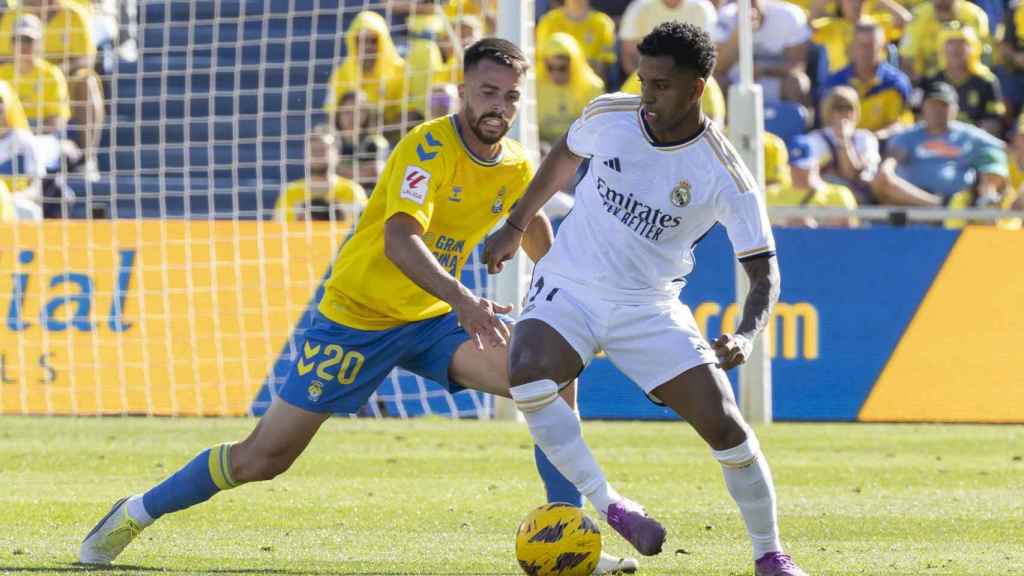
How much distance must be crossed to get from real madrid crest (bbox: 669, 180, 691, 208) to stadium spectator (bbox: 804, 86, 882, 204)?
36.9 feet

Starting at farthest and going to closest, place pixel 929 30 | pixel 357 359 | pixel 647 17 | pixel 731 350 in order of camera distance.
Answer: pixel 929 30
pixel 647 17
pixel 357 359
pixel 731 350

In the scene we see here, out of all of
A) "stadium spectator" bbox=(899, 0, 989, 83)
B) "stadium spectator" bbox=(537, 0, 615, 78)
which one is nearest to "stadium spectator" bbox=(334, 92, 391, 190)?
"stadium spectator" bbox=(537, 0, 615, 78)

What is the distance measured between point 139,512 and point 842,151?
1178 centimetres

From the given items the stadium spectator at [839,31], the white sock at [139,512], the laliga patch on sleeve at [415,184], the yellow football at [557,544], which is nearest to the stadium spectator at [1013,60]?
the stadium spectator at [839,31]

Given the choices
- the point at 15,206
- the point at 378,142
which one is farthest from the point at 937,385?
the point at 15,206

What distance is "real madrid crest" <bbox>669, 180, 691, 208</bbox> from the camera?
642 cm

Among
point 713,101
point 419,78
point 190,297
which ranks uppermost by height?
point 419,78

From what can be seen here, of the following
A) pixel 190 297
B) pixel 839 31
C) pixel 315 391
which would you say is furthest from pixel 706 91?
pixel 315 391

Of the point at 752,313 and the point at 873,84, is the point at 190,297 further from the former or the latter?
the point at 752,313

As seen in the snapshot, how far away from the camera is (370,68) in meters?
16.8

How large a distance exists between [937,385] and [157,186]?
325 inches

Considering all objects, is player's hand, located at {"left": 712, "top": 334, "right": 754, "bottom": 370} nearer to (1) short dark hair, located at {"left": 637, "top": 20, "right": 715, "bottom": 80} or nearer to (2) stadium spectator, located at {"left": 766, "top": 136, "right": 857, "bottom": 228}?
(1) short dark hair, located at {"left": 637, "top": 20, "right": 715, "bottom": 80}

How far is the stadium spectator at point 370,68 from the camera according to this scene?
15984 mm

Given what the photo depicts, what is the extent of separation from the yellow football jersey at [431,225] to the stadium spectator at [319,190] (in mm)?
7573
